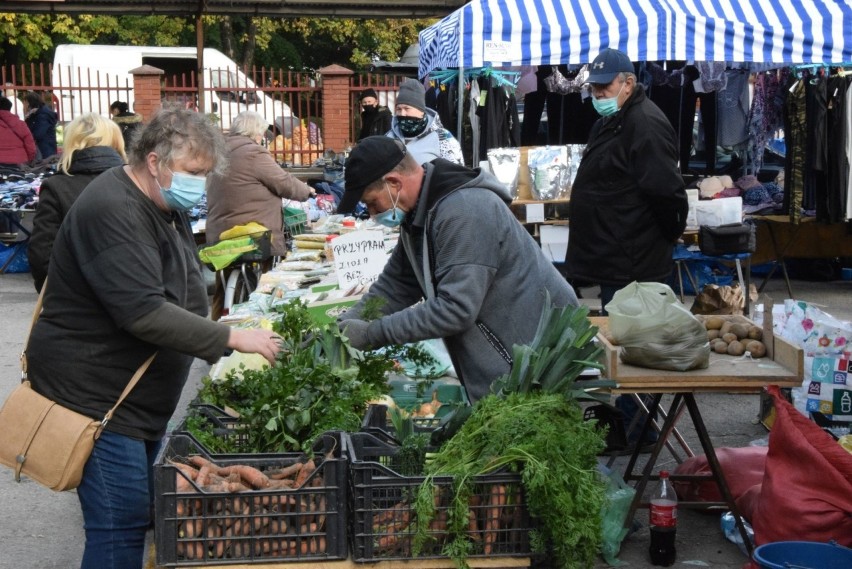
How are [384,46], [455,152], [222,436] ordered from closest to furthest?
[222,436] < [455,152] < [384,46]

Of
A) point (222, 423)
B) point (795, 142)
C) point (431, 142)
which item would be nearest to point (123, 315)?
point (222, 423)

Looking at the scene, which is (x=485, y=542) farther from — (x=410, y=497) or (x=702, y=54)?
(x=702, y=54)

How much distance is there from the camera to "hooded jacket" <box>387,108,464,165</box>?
793 centimetres

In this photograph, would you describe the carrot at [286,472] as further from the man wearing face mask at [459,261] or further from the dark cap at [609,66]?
the dark cap at [609,66]

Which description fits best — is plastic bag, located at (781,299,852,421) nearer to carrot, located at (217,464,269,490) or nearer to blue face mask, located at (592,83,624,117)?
blue face mask, located at (592,83,624,117)

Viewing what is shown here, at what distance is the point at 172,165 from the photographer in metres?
3.08

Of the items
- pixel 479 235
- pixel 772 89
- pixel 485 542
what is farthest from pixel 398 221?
pixel 772 89

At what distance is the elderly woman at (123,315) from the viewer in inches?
117

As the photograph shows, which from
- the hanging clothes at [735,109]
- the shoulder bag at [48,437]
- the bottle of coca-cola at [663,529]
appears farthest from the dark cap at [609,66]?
the hanging clothes at [735,109]

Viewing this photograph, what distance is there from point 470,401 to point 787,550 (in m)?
1.20

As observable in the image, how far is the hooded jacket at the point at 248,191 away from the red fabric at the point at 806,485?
16.9 ft

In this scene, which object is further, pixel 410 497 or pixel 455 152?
pixel 455 152

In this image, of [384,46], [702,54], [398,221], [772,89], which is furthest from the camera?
[384,46]

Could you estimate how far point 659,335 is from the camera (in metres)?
4.11
